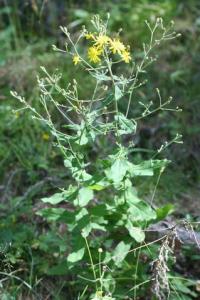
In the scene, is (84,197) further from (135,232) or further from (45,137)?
(45,137)

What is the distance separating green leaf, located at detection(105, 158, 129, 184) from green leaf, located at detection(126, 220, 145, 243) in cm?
24

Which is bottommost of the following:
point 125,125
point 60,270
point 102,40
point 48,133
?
point 48,133

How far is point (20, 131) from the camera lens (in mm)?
3633

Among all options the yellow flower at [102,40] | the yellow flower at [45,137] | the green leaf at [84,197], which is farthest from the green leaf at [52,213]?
the yellow flower at [45,137]

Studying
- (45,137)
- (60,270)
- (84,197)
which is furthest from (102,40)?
(45,137)

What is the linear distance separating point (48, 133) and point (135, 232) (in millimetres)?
1287

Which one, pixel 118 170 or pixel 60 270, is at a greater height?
pixel 118 170

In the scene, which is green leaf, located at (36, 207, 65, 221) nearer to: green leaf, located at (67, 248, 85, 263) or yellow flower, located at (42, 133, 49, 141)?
green leaf, located at (67, 248, 85, 263)

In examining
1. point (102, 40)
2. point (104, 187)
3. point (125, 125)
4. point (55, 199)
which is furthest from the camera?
point (104, 187)

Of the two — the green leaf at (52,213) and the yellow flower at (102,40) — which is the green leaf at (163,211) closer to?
the green leaf at (52,213)

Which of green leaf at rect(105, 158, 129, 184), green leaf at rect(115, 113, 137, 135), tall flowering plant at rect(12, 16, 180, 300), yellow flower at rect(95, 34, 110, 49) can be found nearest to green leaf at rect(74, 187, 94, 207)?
tall flowering plant at rect(12, 16, 180, 300)

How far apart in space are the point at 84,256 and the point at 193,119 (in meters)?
1.53

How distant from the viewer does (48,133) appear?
3.56 meters

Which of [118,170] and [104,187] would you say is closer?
[118,170]
